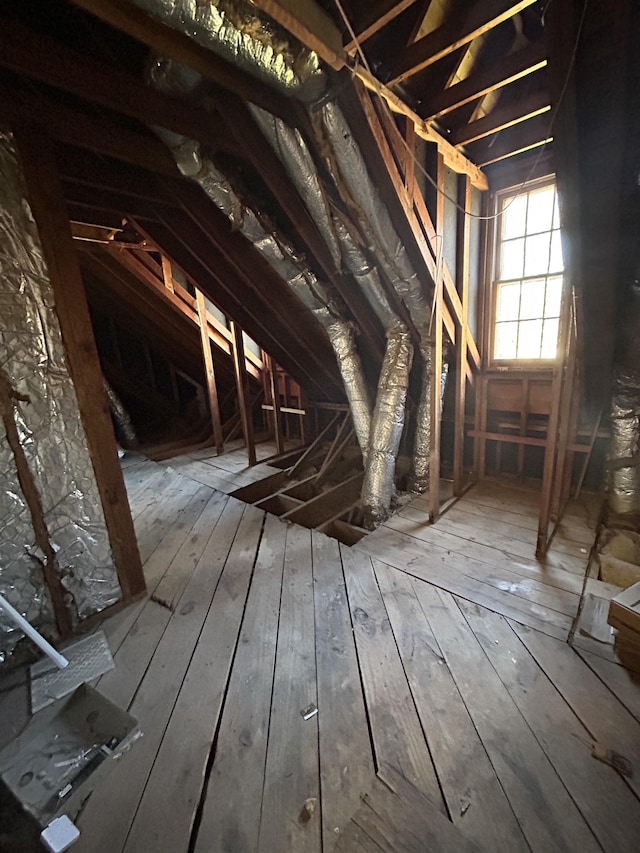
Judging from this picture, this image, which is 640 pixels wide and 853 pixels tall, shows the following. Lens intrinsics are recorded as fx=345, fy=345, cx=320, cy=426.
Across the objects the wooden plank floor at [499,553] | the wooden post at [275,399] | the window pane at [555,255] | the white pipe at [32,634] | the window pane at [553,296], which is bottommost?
the wooden plank floor at [499,553]

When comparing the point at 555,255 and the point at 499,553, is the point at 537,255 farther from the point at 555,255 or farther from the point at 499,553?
the point at 499,553

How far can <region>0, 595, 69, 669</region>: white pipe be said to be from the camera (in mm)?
1290

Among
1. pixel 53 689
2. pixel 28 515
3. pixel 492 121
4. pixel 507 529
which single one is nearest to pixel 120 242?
pixel 28 515

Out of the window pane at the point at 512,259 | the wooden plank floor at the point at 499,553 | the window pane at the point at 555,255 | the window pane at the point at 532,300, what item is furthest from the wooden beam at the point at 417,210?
the wooden plank floor at the point at 499,553

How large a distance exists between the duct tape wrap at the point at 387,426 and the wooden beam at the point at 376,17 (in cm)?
157

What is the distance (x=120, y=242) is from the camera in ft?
11.2

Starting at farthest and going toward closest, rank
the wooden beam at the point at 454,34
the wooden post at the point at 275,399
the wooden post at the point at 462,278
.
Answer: the wooden post at the point at 275,399 < the wooden post at the point at 462,278 < the wooden beam at the point at 454,34

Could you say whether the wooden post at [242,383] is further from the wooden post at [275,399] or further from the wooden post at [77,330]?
the wooden post at [77,330]

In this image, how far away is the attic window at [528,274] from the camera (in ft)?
8.71

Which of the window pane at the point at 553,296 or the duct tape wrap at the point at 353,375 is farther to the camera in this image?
the duct tape wrap at the point at 353,375

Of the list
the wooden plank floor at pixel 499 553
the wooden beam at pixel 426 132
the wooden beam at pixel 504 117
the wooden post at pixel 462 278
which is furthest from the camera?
the wooden post at pixel 462 278

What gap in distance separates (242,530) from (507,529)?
1.83 m

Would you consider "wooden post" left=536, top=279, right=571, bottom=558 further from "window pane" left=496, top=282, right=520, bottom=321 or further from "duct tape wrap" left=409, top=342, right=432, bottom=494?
"window pane" left=496, top=282, right=520, bottom=321

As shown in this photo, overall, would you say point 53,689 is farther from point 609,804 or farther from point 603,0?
point 603,0
